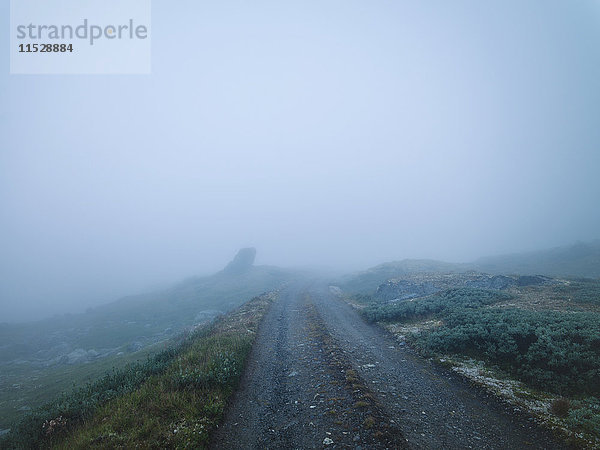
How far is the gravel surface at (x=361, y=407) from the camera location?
776cm

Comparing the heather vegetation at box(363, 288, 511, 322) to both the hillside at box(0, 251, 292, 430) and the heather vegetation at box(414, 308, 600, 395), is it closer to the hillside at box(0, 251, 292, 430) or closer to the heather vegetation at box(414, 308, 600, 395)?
the heather vegetation at box(414, 308, 600, 395)

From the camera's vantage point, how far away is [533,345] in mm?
12180

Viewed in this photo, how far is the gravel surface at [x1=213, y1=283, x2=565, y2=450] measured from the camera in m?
7.76

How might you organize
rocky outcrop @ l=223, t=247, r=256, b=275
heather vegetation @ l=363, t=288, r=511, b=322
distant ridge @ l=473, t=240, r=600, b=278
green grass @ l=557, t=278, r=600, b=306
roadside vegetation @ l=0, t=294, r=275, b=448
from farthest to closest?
rocky outcrop @ l=223, t=247, r=256, b=275, distant ridge @ l=473, t=240, r=600, b=278, heather vegetation @ l=363, t=288, r=511, b=322, green grass @ l=557, t=278, r=600, b=306, roadside vegetation @ l=0, t=294, r=275, b=448

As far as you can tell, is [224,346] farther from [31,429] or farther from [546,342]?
[546,342]

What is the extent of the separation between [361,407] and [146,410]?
7.86 m

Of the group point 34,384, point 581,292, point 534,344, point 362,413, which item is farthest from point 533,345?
point 34,384

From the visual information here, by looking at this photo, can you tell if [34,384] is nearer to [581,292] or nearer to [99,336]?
[99,336]

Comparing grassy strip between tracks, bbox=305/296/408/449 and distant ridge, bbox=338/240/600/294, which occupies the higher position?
grassy strip between tracks, bbox=305/296/408/449

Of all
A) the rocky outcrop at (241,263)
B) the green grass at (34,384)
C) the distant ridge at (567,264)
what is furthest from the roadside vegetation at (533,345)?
the rocky outcrop at (241,263)

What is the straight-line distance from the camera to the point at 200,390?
34.4 ft

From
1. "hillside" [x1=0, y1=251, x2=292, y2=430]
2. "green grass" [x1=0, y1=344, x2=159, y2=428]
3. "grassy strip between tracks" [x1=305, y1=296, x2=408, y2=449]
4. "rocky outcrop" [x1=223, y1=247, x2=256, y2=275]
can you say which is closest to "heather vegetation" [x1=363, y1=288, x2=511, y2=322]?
"grassy strip between tracks" [x1=305, y1=296, x2=408, y2=449]

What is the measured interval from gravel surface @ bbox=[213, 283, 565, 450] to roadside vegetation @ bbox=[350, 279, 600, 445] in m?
1.37

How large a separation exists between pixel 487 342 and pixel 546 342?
8.25ft
